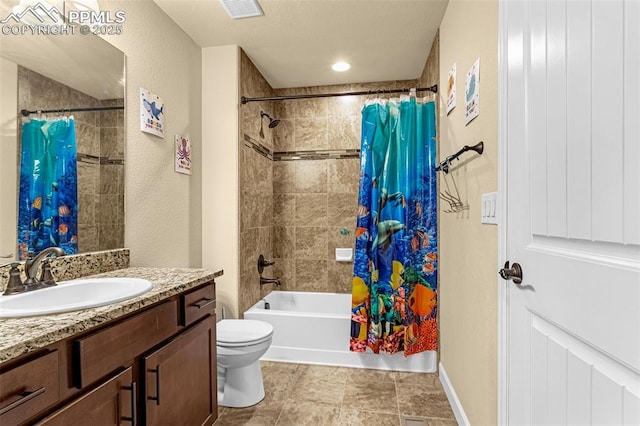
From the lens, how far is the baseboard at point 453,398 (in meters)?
1.67

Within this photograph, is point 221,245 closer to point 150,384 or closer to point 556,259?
point 150,384

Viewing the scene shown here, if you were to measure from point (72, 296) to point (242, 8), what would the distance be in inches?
73.8

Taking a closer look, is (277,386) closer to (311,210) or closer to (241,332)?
(241,332)

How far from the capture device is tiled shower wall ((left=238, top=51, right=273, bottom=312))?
103 inches

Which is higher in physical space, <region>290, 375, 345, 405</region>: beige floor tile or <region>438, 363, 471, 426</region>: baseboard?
<region>438, 363, 471, 426</region>: baseboard

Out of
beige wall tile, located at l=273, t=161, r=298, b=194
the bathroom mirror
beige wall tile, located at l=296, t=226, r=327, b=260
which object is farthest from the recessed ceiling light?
the bathroom mirror

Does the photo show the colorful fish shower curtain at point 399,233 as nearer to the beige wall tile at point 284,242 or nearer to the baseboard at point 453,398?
the baseboard at point 453,398

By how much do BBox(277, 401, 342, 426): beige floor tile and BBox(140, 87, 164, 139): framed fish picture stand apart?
189 centimetres

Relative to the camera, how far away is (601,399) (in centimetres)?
67

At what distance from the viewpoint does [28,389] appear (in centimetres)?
Result: 77

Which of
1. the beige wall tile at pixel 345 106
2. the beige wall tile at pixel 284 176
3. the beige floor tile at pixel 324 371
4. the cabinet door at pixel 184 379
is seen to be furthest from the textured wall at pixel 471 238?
the beige wall tile at pixel 284 176

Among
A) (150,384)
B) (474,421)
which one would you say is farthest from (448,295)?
(150,384)

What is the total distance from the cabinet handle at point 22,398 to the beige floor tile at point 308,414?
132 centimetres

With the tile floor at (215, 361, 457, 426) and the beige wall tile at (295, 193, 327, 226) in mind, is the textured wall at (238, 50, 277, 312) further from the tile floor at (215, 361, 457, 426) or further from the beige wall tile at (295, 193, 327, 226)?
the tile floor at (215, 361, 457, 426)
